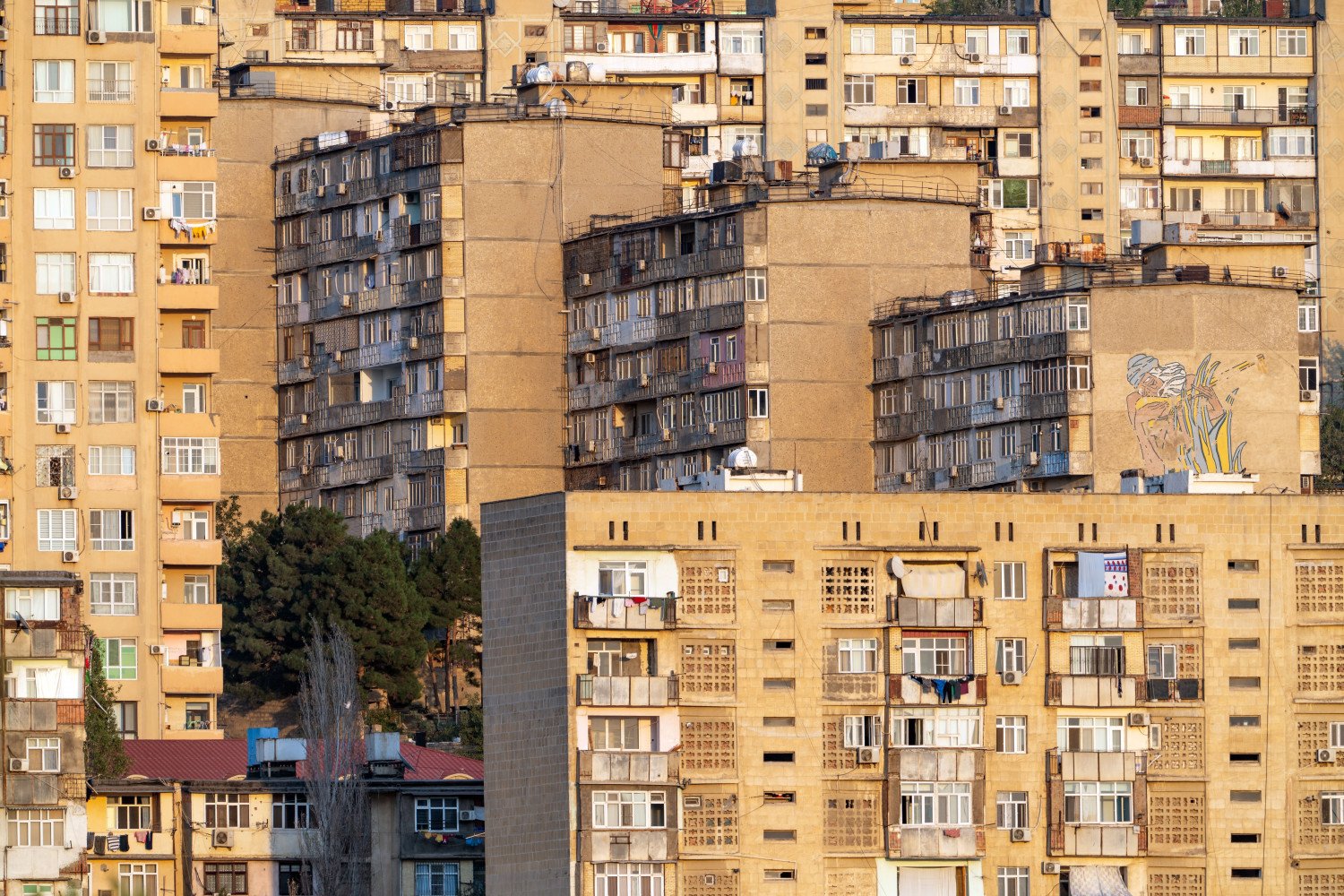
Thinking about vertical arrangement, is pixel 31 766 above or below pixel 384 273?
below

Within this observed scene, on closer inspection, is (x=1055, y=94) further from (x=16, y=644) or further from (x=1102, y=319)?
(x=16, y=644)

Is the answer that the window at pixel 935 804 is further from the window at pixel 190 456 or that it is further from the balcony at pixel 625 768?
the window at pixel 190 456

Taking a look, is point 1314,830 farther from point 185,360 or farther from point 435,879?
point 185,360

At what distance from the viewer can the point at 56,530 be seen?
12550 cm

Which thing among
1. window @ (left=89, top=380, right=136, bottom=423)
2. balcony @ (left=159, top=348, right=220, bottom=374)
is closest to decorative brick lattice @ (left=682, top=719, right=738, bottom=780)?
window @ (left=89, top=380, right=136, bottom=423)

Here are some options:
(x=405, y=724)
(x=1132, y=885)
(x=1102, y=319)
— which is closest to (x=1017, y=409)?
(x=1102, y=319)

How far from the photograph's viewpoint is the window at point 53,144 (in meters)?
128

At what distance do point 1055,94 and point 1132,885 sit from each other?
8318cm

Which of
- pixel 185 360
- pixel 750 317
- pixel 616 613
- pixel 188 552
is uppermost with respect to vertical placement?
pixel 750 317

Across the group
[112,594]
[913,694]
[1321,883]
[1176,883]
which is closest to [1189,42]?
[112,594]

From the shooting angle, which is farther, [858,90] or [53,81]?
[858,90]

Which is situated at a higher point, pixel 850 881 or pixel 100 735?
pixel 100 735

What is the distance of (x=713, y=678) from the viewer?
96312mm

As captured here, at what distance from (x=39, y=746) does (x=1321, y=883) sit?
110 feet
